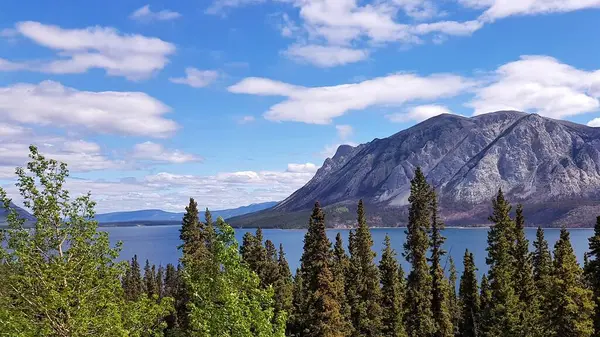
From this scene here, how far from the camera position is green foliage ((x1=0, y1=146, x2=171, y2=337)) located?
19.1 meters

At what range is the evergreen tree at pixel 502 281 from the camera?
205ft

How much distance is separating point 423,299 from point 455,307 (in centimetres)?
4625

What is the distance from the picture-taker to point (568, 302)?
2162 inches

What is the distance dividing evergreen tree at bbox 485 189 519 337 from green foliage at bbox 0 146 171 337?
53.4 metres

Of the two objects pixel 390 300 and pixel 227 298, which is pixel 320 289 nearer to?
pixel 390 300

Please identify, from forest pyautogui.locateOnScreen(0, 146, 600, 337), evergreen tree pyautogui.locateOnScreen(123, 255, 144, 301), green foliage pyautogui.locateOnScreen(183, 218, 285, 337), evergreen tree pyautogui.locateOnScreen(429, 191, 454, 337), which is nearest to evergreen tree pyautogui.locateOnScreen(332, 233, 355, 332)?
forest pyautogui.locateOnScreen(0, 146, 600, 337)

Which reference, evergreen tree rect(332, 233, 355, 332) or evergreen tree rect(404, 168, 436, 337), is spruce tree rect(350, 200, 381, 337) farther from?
evergreen tree rect(404, 168, 436, 337)

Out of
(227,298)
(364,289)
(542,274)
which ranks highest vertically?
(227,298)

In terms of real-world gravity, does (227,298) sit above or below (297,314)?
above

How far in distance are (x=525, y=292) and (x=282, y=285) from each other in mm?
37787

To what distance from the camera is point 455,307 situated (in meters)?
103

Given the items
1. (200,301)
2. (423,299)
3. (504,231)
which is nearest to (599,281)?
(504,231)

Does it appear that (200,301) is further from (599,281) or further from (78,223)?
(599,281)

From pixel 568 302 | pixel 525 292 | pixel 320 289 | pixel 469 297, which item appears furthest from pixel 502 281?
pixel 320 289
